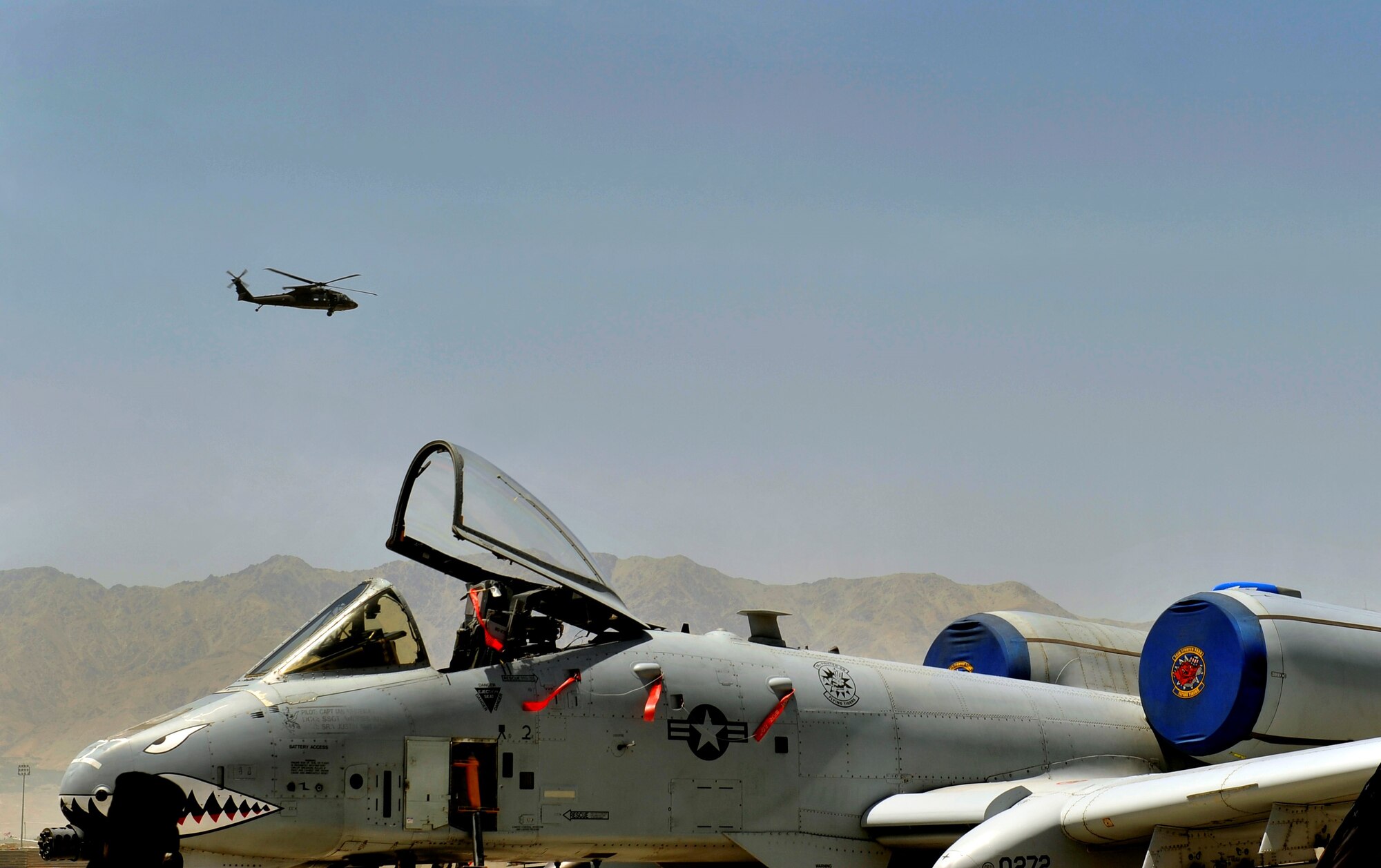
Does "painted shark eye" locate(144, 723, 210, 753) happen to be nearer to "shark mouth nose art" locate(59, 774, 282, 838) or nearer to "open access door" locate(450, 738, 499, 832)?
"shark mouth nose art" locate(59, 774, 282, 838)

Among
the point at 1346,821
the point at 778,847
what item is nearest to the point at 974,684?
the point at 778,847

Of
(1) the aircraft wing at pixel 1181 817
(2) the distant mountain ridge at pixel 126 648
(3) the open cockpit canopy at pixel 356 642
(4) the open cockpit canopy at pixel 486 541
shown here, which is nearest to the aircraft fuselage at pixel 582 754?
(3) the open cockpit canopy at pixel 356 642

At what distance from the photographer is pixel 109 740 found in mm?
8969

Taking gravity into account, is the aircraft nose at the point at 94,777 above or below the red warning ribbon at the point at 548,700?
below

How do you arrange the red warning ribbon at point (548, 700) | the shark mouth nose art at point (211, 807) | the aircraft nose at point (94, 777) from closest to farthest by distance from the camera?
the aircraft nose at point (94, 777), the shark mouth nose art at point (211, 807), the red warning ribbon at point (548, 700)

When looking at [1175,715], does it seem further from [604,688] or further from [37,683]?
[37,683]

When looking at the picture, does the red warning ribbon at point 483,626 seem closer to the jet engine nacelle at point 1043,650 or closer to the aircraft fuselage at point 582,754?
the aircraft fuselage at point 582,754

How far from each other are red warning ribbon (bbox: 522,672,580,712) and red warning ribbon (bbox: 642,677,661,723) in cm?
63

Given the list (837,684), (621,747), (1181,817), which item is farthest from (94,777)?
(1181,817)

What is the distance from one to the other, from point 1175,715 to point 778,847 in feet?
14.2

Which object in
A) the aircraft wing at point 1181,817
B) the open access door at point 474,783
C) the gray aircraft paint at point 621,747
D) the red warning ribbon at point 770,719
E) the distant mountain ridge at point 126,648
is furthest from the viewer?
the distant mountain ridge at point 126,648

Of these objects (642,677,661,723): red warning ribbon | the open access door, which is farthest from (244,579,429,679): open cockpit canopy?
(642,677,661,723): red warning ribbon

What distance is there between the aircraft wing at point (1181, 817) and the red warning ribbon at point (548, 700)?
324cm

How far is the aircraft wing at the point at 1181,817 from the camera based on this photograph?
359 inches
